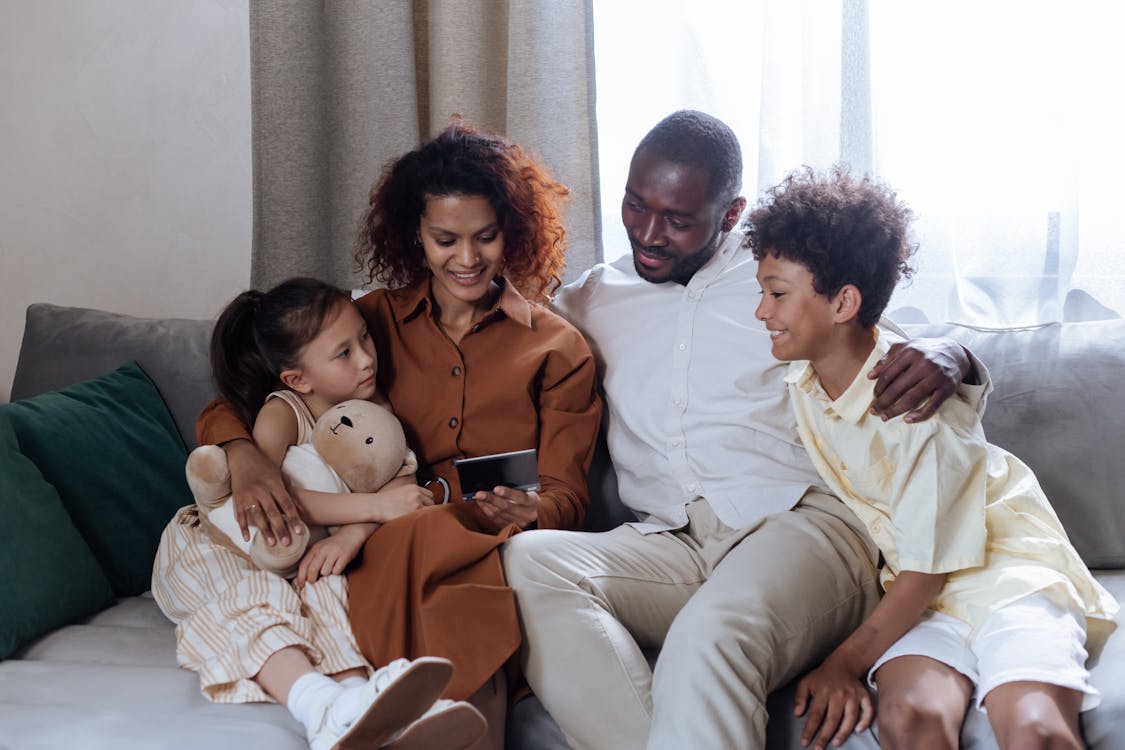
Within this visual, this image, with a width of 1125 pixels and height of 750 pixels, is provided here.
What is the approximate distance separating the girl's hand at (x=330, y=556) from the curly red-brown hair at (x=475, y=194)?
1.72ft

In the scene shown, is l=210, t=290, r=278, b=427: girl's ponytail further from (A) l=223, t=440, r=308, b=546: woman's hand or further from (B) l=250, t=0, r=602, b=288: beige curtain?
(B) l=250, t=0, r=602, b=288: beige curtain

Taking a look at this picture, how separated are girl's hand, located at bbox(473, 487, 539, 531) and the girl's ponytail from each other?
16.3 inches

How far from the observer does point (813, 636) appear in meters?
1.43

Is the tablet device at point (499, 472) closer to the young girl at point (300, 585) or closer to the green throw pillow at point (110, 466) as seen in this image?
the young girl at point (300, 585)

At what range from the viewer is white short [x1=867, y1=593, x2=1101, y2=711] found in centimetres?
125

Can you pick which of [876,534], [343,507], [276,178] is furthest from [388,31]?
[876,534]

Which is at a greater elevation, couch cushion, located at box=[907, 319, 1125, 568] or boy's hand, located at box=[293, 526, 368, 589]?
couch cushion, located at box=[907, 319, 1125, 568]

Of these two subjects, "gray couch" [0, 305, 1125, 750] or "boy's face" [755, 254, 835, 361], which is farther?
"boy's face" [755, 254, 835, 361]

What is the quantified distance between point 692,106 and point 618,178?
219mm

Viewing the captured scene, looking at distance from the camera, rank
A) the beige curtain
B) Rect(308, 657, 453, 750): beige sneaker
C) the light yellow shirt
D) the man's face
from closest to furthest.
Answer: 1. Rect(308, 657, 453, 750): beige sneaker
2. the light yellow shirt
3. the man's face
4. the beige curtain

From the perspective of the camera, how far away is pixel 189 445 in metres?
1.97

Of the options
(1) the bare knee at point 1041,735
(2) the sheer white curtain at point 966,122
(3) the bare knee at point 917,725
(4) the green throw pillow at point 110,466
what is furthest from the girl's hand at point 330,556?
(2) the sheer white curtain at point 966,122

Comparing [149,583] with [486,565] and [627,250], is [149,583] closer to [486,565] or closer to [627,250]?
[486,565]

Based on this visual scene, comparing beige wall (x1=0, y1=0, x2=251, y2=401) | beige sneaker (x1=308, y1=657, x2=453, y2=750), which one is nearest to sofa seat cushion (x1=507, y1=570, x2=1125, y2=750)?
beige sneaker (x1=308, y1=657, x2=453, y2=750)
